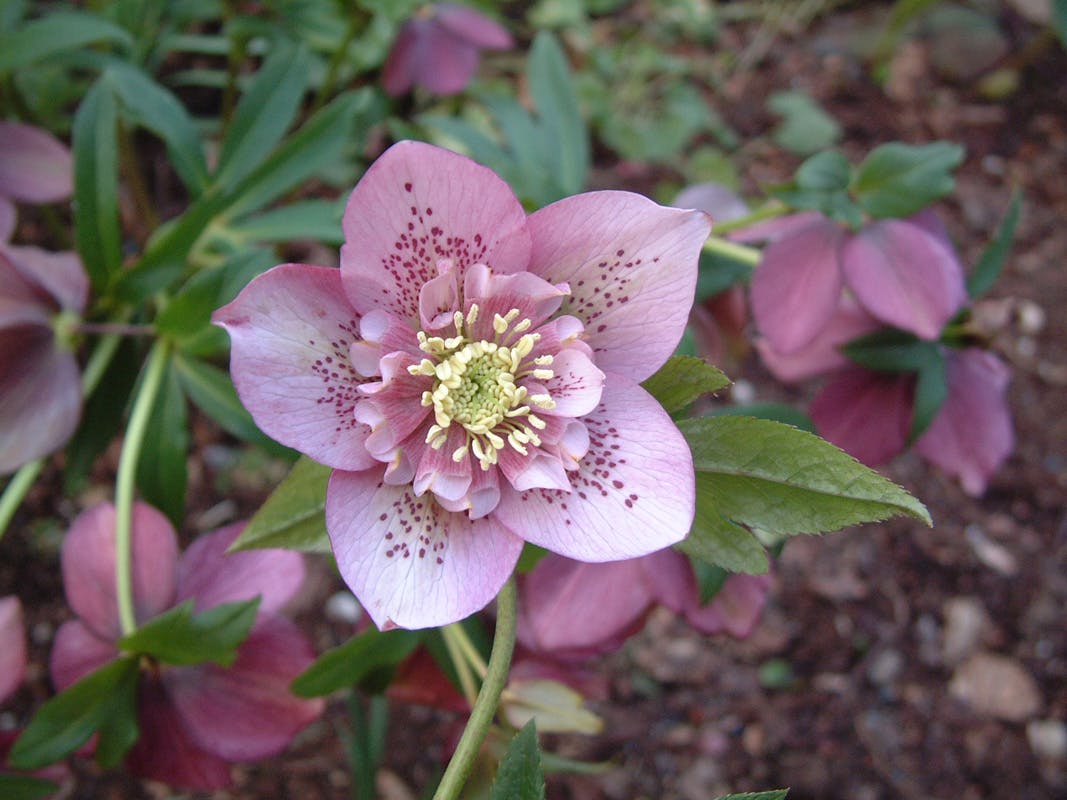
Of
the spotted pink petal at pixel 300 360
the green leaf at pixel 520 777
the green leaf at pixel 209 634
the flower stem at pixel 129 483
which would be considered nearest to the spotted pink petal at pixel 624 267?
the spotted pink petal at pixel 300 360

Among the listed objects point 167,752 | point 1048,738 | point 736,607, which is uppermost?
point 167,752

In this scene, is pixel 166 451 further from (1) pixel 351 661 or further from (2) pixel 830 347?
(2) pixel 830 347

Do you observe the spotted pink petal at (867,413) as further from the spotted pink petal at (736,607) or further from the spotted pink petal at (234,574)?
the spotted pink petal at (234,574)

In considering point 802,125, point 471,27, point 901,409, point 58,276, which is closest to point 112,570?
point 58,276

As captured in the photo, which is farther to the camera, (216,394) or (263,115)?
(263,115)

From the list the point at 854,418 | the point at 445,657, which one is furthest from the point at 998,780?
the point at 445,657

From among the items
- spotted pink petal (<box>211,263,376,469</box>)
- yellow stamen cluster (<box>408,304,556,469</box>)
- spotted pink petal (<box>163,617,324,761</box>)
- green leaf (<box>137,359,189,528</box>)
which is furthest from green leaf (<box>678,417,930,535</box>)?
green leaf (<box>137,359,189,528</box>)

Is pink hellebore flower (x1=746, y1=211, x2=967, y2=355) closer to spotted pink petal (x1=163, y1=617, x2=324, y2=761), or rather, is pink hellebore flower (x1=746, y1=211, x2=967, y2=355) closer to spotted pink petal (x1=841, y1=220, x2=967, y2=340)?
spotted pink petal (x1=841, y1=220, x2=967, y2=340)
